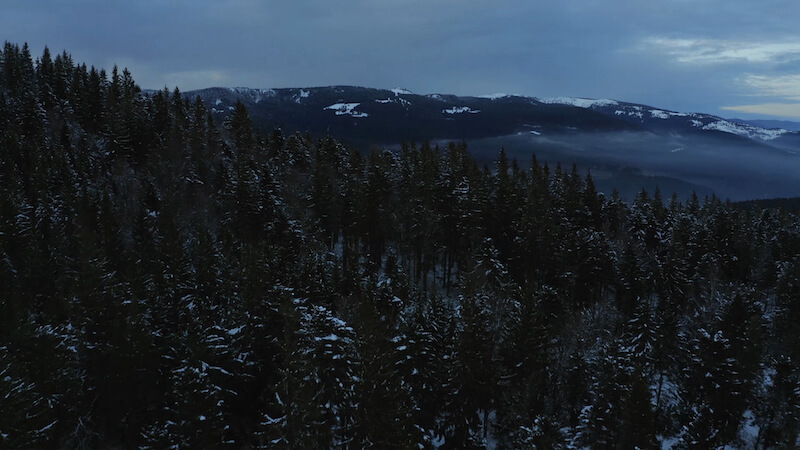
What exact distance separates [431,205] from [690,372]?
3589 centimetres

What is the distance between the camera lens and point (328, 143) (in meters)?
86.4

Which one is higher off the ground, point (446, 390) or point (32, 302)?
point (32, 302)

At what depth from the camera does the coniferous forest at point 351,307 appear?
27578 millimetres

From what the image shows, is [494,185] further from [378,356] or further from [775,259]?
[378,356]

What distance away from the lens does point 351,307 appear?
117 ft

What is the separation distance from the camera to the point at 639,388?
1158 inches

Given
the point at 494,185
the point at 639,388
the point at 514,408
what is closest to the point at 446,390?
the point at 514,408

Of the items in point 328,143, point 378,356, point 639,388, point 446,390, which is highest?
point 328,143

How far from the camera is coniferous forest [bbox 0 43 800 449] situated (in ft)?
90.5

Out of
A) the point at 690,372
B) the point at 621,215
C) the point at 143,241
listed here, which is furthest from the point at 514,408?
the point at 621,215

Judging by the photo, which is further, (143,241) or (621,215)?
(621,215)

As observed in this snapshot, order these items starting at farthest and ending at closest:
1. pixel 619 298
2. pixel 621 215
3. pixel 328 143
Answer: pixel 328 143 < pixel 621 215 < pixel 619 298

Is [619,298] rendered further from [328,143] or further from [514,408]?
[328,143]

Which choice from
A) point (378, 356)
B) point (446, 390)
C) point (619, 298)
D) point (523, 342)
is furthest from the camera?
point (619, 298)
